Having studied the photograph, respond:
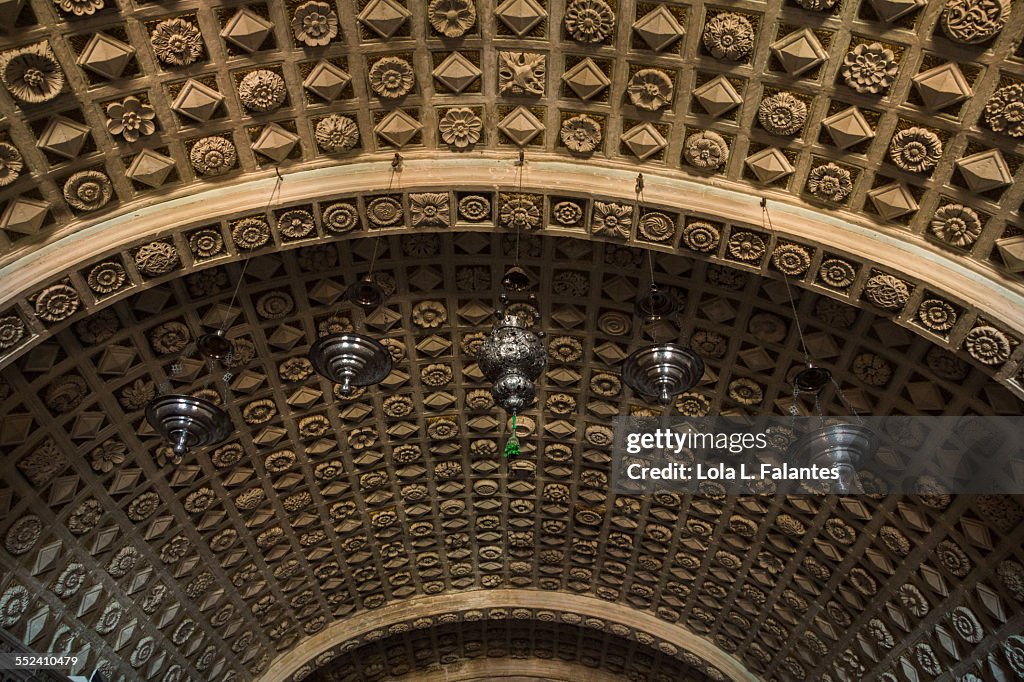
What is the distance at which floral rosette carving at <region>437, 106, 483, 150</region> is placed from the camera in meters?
8.46

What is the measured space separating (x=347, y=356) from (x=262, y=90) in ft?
9.93

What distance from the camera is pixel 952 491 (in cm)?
997

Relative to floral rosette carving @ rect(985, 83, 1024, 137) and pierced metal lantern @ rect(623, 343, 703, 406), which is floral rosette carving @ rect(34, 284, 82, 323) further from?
floral rosette carving @ rect(985, 83, 1024, 137)

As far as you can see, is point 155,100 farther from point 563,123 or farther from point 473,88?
point 563,123

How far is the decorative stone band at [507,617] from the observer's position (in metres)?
16.8

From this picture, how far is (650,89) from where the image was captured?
791 cm

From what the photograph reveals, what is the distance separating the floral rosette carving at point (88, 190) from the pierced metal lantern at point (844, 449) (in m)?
8.39

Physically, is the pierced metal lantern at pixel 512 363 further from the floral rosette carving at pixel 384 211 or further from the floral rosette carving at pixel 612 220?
the floral rosette carving at pixel 384 211

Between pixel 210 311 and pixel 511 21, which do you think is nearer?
pixel 511 21

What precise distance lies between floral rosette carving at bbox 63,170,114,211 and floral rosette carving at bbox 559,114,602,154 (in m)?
5.18

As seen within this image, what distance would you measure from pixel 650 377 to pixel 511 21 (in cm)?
411

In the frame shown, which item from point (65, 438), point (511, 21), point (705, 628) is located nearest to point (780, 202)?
point (511, 21)

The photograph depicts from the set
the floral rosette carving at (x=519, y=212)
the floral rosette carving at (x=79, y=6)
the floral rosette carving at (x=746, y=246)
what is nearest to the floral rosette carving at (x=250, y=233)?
the floral rosette carving at (x=79, y=6)

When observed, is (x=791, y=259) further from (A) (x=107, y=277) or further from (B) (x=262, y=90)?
(A) (x=107, y=277)
